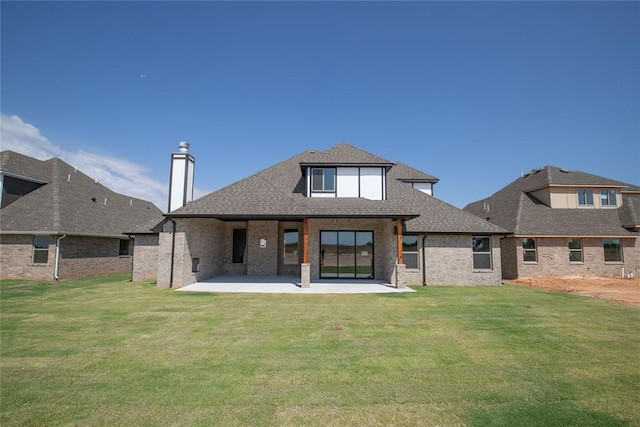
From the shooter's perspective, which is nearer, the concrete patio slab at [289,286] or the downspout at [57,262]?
the concrete patio slab at [289,286]

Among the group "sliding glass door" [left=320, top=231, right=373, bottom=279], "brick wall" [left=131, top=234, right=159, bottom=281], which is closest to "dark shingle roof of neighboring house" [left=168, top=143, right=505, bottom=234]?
"sliding glass door" [left=320, top=231, right=373, bottom=279]

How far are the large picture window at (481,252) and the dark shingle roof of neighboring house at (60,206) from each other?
903 inches

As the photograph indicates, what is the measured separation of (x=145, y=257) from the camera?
17.9 m

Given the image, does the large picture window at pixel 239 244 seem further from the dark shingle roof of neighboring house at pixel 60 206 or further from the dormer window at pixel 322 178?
the dark shingle roof of neighboring house at pixel 60 206

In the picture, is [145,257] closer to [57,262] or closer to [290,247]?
[57,262]

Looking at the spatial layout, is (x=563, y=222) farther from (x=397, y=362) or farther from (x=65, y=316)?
(x=65, y=316)

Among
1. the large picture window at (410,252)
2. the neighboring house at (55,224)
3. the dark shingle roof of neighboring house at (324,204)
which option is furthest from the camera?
the neighboring house at (55,224)

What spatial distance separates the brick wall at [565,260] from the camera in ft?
63.9

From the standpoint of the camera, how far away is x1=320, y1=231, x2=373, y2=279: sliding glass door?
16.9m

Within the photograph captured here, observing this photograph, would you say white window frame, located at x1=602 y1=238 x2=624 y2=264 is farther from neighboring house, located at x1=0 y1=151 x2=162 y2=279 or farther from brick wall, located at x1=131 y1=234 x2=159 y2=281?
neighboring house, located at x1=0 y1=151 x2=162 y2=279

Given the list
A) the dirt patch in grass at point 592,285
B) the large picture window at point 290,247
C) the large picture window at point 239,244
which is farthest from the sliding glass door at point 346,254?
the dirt patch in grass at point 592,285

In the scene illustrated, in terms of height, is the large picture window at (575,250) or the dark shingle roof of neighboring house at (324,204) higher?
the dark shingle roof of neighboring house at (324,204)

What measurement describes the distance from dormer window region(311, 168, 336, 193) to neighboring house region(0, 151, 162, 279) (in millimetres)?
14485

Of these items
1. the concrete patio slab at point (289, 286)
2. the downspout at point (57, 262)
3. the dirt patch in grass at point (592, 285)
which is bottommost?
the dirt patch in grass at point (592, 285)
